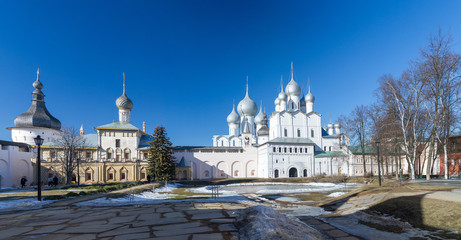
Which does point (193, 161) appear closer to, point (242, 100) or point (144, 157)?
point (144, 157)

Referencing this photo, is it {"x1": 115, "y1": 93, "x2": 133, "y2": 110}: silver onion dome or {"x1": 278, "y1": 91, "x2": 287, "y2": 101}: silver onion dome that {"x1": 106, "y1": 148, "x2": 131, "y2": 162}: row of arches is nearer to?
{"x1": 115, "y1": 93, "x2": 133, "y2": 110}: silver onion dome

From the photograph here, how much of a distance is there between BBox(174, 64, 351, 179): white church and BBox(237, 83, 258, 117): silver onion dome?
28.6 ft

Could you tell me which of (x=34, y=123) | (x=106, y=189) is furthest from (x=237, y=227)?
(x=34, y=123)

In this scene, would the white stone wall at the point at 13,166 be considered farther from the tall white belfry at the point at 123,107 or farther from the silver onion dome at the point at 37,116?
the tall white belfry at the point at 123,107

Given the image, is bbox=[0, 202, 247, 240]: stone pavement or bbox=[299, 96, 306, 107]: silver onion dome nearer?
bbox=[0, 202, 247, 240]: stone pavement

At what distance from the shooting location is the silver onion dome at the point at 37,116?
39125mm

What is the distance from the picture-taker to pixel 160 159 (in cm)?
3128

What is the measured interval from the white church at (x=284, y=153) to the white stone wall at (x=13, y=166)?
19697mm

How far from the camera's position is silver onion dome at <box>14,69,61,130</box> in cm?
3912

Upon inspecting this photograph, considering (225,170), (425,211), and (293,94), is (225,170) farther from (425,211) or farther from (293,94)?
(425,211)

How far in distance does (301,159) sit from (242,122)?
18.4 m

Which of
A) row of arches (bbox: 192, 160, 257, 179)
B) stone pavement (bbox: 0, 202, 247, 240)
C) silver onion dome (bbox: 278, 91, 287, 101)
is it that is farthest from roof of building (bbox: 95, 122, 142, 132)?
stone pavement (bbox: 0, 202, 247, 240)

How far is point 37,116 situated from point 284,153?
39692 millimetres

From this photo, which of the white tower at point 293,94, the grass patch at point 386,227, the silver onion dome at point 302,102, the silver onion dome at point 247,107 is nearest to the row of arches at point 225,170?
the white tower at point 293,94
